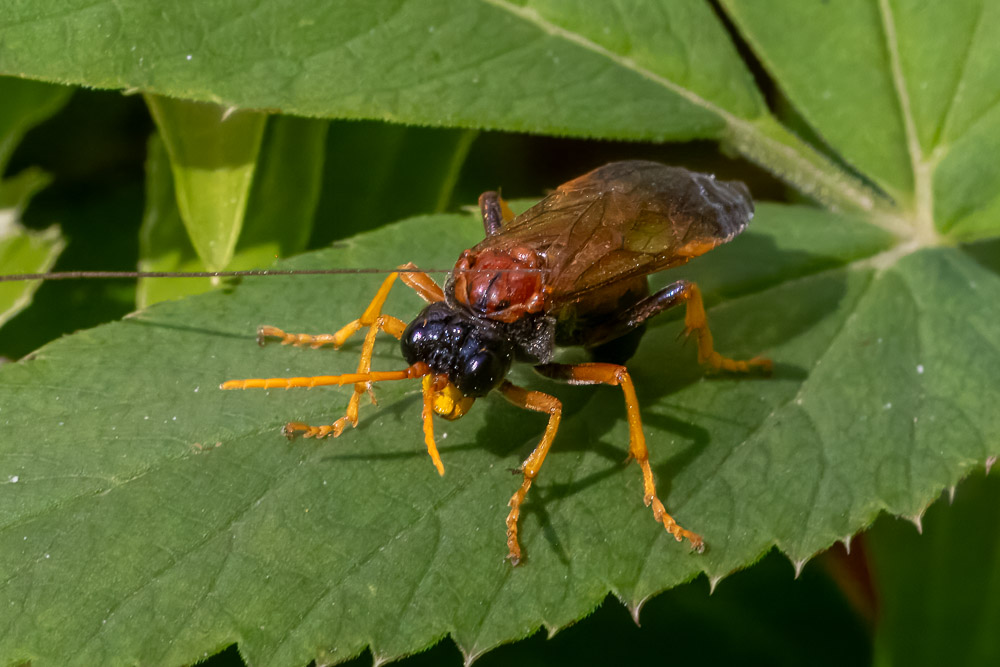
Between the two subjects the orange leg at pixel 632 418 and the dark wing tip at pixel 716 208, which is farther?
the dark wing tip at pixel 716 208

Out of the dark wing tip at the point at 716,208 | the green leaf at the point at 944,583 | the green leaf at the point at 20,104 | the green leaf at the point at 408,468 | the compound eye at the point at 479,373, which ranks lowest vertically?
the green leaf at the point at 944,583

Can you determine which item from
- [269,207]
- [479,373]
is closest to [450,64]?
[269,207]

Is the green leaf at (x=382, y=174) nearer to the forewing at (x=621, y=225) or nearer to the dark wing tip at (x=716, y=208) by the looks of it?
the forewing at (x=621, y=225)

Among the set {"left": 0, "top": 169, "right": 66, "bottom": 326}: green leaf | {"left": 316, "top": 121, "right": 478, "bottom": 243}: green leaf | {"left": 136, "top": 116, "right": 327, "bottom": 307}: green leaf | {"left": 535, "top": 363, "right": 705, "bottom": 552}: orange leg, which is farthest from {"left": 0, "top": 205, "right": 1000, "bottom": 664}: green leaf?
{"left": 0, "top": 169, "right": 66, "bottom": 326}: green leaf

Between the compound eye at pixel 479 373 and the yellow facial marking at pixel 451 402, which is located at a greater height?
the compound eye at pixel 479 373

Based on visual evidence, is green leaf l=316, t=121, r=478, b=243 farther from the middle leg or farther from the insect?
the middle leg

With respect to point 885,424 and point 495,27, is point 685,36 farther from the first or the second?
point 885,424

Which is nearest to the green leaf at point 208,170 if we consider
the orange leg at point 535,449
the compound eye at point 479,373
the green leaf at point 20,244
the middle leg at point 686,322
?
the green leaf at point 20,244
